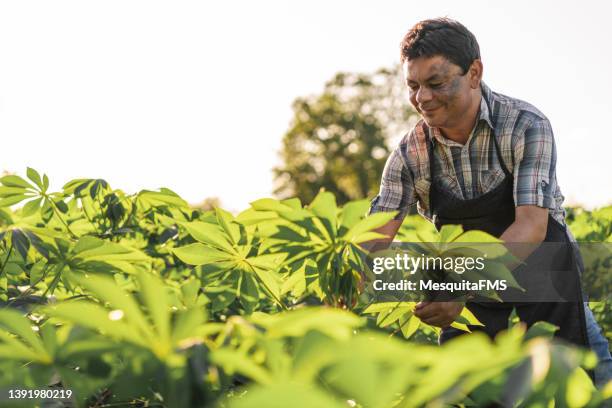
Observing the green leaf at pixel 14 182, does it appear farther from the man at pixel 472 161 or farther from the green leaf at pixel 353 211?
the green leaf at pixel 353 211

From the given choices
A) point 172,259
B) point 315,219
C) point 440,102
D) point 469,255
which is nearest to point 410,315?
point 469,255

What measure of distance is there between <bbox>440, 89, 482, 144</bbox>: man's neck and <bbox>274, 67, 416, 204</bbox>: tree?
139 feet

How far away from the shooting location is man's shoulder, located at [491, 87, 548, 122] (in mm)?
2514

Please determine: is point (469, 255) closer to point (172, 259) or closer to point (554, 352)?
point (554, 352)

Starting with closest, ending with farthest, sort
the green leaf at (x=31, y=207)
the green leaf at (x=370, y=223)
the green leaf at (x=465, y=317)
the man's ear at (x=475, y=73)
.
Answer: the green leaf at (x=370, y=223)
the green leaf at (x=465, y=317)
the green leaf at (x=31, y=207)
the man's ear at (x=475, y=73)

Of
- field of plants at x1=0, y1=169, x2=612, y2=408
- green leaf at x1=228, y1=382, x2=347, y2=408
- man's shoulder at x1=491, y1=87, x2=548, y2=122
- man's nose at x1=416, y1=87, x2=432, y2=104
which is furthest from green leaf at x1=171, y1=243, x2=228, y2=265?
man's shoulder at x1=491, y1=87, x2=548, y2=122

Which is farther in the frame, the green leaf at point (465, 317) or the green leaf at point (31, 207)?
the green leaf at point (31, 207)

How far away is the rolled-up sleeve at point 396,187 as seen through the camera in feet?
8.95

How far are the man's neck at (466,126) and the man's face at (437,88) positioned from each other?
0.05 metres

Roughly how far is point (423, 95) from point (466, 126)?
0.98ft

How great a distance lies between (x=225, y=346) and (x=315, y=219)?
12.0 inches

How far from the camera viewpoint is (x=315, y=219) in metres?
0.97

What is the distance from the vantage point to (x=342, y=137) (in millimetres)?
46938

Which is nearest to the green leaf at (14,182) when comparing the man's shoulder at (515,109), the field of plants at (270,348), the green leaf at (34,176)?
the green leaf at (34,176)
